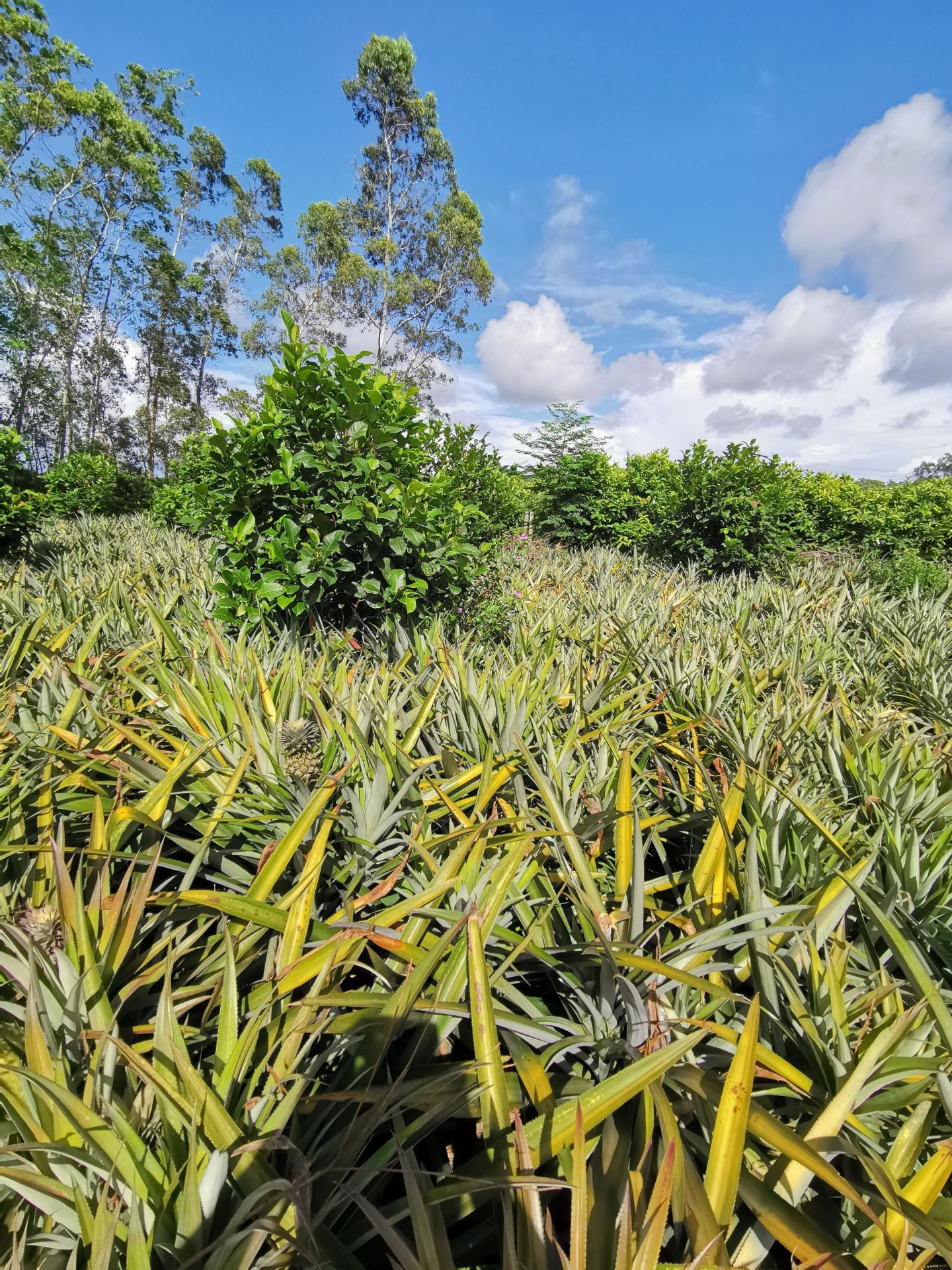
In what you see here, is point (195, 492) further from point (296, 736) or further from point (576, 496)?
point (576, 496)

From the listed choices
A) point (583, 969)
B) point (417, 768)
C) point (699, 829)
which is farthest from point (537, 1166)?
point (699, 829)

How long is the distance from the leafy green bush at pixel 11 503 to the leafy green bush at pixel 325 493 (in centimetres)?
317

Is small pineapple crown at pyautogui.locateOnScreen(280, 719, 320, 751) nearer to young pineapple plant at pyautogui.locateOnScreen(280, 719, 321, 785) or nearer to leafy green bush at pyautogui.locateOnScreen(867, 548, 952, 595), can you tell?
young pineapple plant at pyautogui.locateOnScreen(280, 719, 321, 785)

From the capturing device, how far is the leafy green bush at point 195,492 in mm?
3072

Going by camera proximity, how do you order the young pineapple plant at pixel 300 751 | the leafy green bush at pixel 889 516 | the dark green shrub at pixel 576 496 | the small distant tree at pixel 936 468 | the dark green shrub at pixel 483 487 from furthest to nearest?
the small distant tree at pixel 936 468 < the dark green shrub at pixel 576 496 < the leafy green bush at pixel 889 516 < the dark green shrub at pixel 483 487 < the young pineapple plant at pixel 300 751

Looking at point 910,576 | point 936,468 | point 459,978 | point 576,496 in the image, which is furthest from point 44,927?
point 936,468

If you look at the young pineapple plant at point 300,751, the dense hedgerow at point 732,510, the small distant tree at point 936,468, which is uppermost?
the small distant tree at point 936,468

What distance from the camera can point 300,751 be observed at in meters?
1.75

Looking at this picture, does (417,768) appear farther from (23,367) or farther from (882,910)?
(23,367)

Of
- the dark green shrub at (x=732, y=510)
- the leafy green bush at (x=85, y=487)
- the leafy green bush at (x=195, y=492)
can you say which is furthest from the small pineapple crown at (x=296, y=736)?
the leafy green bush at (x=85, y=487)

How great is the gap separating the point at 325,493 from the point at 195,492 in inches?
26.2

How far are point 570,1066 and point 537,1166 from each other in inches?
11.0

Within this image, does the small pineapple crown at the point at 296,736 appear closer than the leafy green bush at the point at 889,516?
Yes

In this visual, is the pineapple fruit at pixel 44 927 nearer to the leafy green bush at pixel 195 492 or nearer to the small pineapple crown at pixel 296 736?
the small pineapple crown at pixel 296 736
